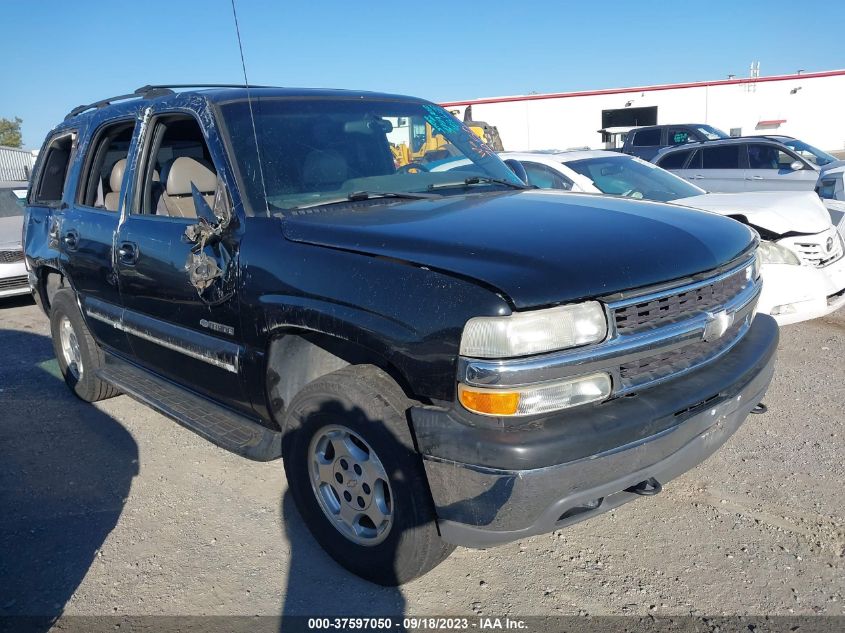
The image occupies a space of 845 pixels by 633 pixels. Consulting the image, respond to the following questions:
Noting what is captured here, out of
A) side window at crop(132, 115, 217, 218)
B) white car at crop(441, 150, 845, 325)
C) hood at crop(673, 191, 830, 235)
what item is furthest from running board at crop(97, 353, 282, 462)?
hood at crop(673, 191, 830, 235)

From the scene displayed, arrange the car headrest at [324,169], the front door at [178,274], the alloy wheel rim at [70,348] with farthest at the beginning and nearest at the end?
the alloy wheel rim at [70,348], the car headrest at [324,169], the front door at [178,274]

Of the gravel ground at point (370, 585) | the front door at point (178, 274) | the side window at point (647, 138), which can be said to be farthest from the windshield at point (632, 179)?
the side window at point (647, 138)

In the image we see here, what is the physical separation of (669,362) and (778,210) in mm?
3725

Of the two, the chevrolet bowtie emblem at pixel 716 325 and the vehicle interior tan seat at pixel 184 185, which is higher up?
the vehicle interior tan seat at pixel 184 185

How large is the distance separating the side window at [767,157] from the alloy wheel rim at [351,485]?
11.2 meters

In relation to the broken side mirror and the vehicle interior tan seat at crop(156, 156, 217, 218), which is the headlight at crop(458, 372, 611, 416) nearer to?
the broken side mirror

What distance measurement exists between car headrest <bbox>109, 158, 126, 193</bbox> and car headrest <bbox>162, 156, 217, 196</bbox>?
0.60 m

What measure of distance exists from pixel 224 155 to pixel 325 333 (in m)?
1.13

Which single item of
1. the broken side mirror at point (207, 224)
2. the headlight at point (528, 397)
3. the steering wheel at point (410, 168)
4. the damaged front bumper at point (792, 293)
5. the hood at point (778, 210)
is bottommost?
the damaged front bumper at point (792, 293)

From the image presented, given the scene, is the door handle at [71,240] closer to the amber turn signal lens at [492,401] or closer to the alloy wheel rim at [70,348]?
the alloy wheel rim at [70,348]

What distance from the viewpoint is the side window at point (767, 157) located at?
38.6 ft

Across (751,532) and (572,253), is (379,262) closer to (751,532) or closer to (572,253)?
(572,253)

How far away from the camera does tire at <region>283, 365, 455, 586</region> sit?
8.31ft

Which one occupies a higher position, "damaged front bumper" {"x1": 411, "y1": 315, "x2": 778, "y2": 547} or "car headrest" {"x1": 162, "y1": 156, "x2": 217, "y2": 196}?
"car headrest" {"x1": 162, "y1": 156, "x2": 217, "y2": 196}
